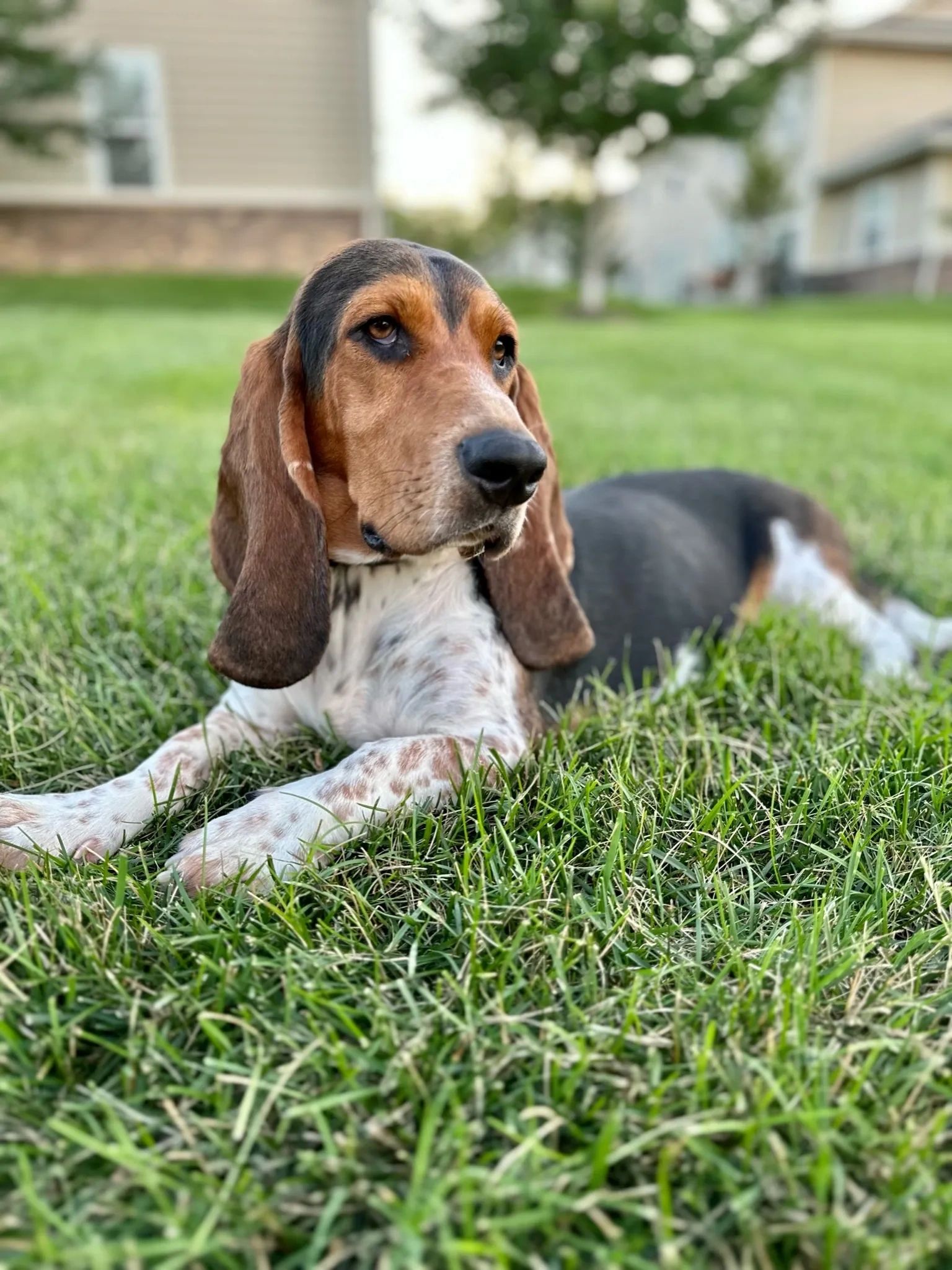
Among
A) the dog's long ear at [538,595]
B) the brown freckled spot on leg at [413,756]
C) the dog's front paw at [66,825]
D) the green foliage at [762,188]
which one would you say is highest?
the green foliage at [762,188]

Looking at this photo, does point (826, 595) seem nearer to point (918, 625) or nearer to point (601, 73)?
point (918, 625)

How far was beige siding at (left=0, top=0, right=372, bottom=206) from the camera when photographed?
20578 mm

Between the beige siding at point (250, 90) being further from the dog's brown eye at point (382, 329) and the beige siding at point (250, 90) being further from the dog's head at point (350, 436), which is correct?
the dog's brown eye at point (382, 329)

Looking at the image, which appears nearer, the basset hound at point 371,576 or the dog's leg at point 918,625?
the basset hound at point 371,576

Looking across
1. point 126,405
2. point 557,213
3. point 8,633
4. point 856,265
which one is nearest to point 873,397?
point 126,405

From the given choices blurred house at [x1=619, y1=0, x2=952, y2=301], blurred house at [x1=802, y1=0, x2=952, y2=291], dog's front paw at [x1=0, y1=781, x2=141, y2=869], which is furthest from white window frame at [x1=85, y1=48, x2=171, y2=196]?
blurred house at [x1=802, y1=0, x2=952, y2=291]

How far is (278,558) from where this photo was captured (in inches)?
105

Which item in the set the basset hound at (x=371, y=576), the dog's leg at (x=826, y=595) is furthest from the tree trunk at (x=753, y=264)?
the basset hound at (x=371, y=576)

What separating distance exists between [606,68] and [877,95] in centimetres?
1690

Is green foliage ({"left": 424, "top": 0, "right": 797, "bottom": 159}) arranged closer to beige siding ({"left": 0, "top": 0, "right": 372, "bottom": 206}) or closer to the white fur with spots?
beige siding ({"left": 0, "top": 0, "right": 372, "bottom": 206})

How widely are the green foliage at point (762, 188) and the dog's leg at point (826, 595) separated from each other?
36.6 meters

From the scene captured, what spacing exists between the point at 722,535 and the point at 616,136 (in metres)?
25.3

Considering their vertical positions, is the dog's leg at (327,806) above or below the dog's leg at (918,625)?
above

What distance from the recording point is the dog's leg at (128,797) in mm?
2316
